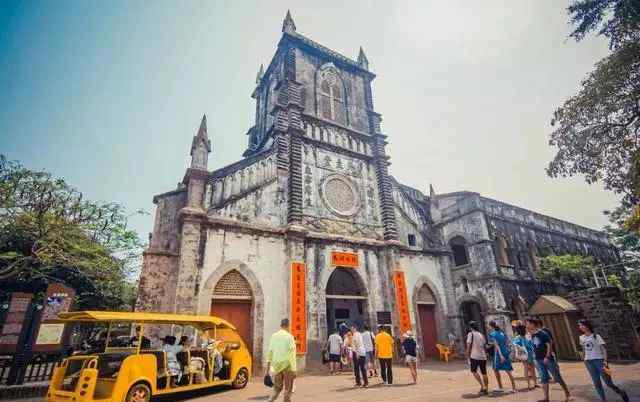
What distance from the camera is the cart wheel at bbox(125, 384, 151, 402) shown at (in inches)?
239

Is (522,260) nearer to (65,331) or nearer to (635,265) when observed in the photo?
(635,265)

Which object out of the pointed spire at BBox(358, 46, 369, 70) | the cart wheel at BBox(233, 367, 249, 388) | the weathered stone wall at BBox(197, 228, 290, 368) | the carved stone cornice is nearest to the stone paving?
the cart wheel at BBox(233, 367, 249, 388)

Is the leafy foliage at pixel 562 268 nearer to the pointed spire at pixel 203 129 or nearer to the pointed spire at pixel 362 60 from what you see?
the pointed spire at pixel 362 60

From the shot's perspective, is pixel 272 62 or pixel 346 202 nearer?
pixel 346 202

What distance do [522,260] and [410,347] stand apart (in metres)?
15.1

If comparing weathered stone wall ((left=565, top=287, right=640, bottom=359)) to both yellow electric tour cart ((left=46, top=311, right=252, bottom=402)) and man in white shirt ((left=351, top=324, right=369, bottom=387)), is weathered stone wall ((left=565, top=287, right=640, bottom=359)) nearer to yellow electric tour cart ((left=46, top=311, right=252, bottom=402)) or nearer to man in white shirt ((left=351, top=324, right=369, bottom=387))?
man in white shirt ((left=351, top=324, right=369, bottom=387))

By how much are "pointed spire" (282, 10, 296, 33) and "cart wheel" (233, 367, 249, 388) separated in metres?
17.6

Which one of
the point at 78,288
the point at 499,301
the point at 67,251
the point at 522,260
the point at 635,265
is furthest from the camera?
the point at 635,265

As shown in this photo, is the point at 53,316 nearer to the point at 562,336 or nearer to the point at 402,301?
the point at 402,301

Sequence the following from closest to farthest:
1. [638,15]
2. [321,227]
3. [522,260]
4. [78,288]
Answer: [638,15] → [321,227] → [78,288] → [522,260]

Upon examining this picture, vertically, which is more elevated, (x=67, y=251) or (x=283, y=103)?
(x=283, y=103)

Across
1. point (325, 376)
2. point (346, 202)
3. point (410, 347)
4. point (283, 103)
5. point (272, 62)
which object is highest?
point (272, 62)

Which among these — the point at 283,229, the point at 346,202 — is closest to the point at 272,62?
the point at 346,202

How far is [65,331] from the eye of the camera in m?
9.72
